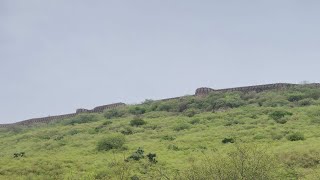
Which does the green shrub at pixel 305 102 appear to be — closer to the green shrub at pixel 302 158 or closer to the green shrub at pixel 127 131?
the green shrub at pixel 127 131

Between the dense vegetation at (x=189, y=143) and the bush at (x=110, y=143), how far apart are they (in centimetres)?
7

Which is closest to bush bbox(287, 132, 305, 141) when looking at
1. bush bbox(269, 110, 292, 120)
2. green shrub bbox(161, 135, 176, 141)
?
bush bbox(269, 110, 292, 120)

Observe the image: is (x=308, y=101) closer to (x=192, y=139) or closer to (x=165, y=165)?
(x=192, y=139)

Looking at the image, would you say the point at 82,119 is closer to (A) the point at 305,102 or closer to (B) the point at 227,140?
(A) the point at 305,102

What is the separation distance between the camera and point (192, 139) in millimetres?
38344

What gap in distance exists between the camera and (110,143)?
3816 cm

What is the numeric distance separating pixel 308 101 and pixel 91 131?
1843cm

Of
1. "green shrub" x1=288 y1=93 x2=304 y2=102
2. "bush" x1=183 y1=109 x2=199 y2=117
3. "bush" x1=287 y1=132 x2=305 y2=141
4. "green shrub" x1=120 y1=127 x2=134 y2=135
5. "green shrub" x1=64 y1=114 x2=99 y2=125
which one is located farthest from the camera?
"green shrub" x1=64 y1=114 x2=99 y2=125

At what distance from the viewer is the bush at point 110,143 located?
37906 mm

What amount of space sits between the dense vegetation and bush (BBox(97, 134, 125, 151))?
71mm

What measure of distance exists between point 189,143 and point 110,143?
5210 mm

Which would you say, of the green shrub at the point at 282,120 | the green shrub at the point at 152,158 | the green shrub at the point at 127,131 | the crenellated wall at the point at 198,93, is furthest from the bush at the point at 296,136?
the crenellated wall at the point at 198,93

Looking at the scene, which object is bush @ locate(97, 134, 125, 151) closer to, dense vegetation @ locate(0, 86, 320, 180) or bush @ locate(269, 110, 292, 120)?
dense vegetation @ locate(0, 86, 320, 180)

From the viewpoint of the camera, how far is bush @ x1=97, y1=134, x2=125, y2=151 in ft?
124
